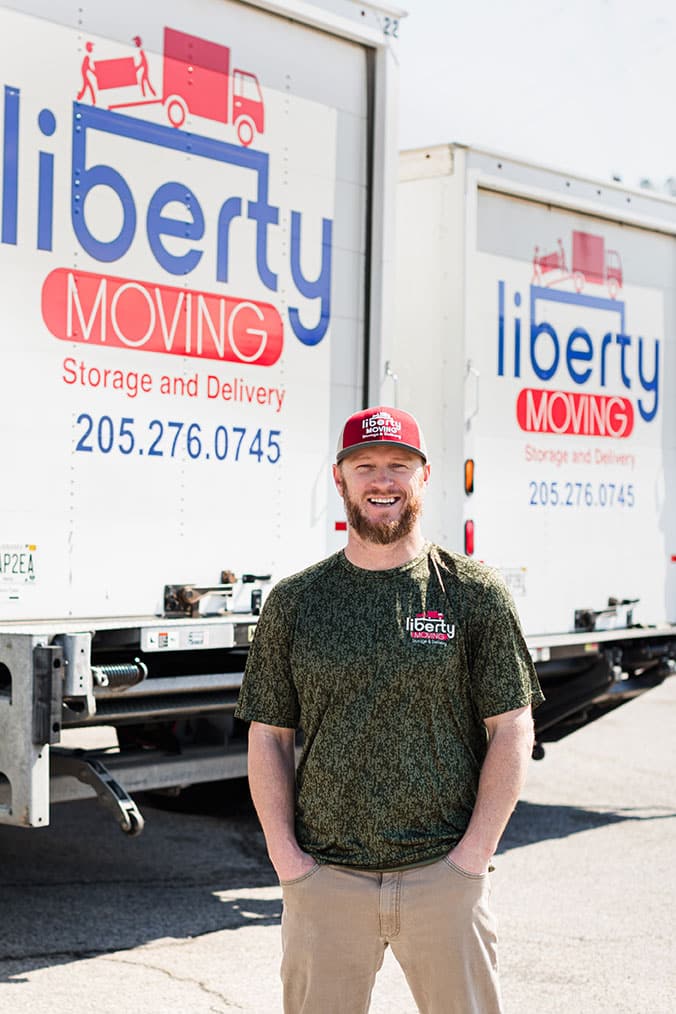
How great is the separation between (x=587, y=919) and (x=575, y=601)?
2307 millimetres

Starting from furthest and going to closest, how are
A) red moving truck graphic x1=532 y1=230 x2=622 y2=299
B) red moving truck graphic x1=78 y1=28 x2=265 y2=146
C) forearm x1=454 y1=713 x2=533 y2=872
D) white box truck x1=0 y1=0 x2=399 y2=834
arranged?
red moving truck graphic x1=532 y1=230 x2=622 y2=299 < red moving truck graphic x1=78 y1=28 x2=265 y2=146 < white box truck x1=0 y1=0 x2=399 y2=834 < forearm x1=454 y1=713 x2=533 y2=872

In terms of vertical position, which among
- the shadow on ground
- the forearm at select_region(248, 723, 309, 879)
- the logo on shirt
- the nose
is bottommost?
the shadow on ground

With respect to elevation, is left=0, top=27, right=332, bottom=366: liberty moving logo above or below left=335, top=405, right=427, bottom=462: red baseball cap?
above

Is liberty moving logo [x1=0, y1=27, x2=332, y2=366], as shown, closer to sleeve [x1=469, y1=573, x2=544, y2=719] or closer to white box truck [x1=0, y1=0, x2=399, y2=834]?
white box truck [x1=0, y1=0, x2=399, y2=834]

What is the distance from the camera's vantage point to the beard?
2988 millimetres

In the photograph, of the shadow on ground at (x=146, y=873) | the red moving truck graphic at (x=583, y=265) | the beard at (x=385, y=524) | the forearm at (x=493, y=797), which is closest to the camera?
the forearm at (x=493, y=797)

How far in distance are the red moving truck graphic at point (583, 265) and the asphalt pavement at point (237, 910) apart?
3024 millimetres

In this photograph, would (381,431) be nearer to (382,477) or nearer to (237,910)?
(382,477)

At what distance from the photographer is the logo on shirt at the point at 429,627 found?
9.53 ft

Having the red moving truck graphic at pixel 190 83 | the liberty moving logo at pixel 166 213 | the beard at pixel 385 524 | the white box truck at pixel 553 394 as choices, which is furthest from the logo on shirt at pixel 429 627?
the white box truck at pixel 553 394

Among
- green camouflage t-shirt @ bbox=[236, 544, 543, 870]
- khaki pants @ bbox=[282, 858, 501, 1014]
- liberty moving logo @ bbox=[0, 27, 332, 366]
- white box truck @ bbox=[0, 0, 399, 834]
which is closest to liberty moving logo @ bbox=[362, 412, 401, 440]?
green camouflage t-shirt @ bbox=[236, 544, 543, 870]

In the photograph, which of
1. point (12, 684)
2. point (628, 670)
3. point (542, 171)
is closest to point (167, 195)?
point (12, 684)

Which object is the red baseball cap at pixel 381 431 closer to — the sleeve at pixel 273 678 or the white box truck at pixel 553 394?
the sleeve at pixel 273 678

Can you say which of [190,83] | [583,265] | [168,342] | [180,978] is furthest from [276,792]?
[583,265]
